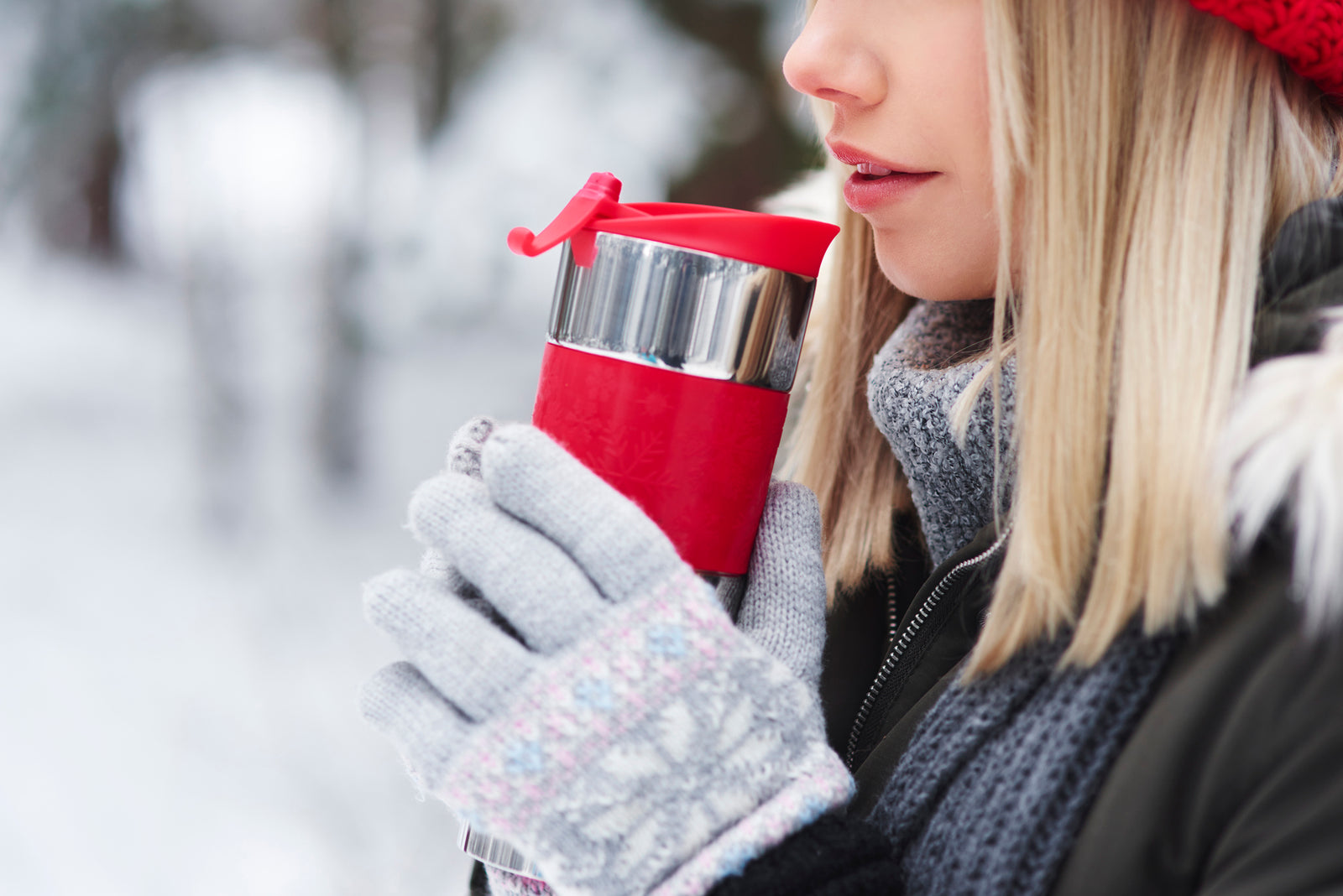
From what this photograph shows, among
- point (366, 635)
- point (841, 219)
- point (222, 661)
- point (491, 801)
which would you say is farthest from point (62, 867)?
point (841, 219)

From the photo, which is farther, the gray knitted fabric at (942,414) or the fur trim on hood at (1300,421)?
the gray knitted fabric at (942,414)

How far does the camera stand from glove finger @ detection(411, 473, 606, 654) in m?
0.58

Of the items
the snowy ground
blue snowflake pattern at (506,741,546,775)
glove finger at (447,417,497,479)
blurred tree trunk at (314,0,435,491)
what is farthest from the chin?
blurred tree trunk at (314,0,435,491)

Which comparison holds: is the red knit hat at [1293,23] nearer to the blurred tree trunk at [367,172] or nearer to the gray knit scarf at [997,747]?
the gray knit scarf at [997,747]

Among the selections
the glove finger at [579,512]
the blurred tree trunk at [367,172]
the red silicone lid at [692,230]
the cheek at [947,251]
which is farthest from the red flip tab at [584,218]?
the blurred tree trunk at [367,172]

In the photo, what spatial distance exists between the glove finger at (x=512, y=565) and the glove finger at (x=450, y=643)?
0.05ft

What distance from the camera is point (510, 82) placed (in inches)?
87.2

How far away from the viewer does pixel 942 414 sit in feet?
2.36

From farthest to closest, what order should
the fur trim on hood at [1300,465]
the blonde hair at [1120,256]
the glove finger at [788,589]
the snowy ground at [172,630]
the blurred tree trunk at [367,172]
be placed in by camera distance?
1. the blurred tree trunk at [367,172]
2. the snowy ground at [172,630]
3. the glove finger at [788,589]
4. the blonde hair at [1120,256]
5. the fur trim on hood at [1300,465]

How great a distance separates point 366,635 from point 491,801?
184 centimetres

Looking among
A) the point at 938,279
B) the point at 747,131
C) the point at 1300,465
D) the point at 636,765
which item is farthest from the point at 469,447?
the point at 747,131

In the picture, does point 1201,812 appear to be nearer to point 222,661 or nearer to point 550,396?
point 550,396

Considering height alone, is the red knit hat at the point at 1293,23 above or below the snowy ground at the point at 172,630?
above

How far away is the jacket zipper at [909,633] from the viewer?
695 millimetres
